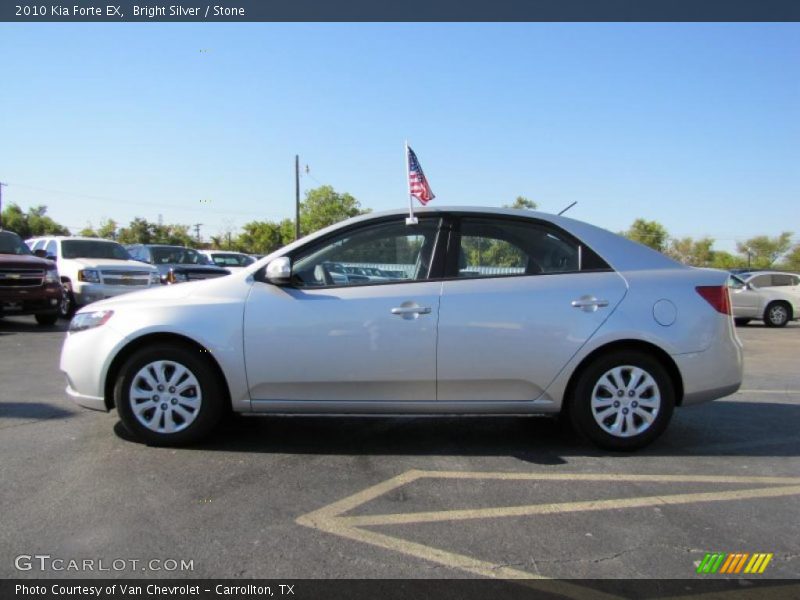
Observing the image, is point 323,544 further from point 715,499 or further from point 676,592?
point 715,499

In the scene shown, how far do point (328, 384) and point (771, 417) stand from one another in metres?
4.06

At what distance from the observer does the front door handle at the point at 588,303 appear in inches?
165

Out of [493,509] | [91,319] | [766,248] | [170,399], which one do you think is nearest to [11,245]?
[91,319]

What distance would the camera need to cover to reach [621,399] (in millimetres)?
4223

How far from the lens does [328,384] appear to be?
4.19 metres

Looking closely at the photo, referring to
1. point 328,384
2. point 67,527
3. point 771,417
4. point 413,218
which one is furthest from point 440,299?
point 771,417

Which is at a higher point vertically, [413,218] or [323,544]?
[413,218]

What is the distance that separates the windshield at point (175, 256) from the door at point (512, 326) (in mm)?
13047

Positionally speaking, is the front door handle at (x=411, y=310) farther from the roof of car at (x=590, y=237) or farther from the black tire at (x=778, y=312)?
the black tire at (x=778, y=312)

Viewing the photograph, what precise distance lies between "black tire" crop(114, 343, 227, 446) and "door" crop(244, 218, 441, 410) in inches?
12.0

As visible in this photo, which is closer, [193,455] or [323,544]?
[323,544]

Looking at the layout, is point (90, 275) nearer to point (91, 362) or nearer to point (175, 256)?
point (175, 256)

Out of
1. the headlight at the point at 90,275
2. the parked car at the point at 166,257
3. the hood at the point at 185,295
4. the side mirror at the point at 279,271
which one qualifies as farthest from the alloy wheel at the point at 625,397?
the parked car at the point at 166,257

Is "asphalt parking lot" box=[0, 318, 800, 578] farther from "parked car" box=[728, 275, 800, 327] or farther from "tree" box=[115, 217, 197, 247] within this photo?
"tree" box=[115, 217, 197, 247]
